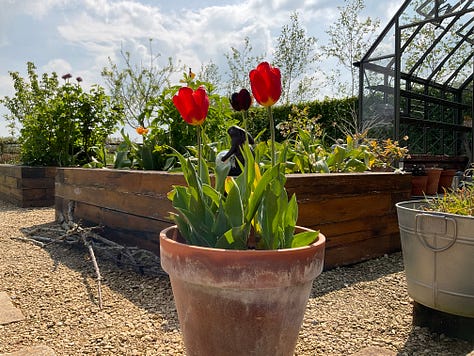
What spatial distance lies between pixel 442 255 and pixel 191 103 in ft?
3.30

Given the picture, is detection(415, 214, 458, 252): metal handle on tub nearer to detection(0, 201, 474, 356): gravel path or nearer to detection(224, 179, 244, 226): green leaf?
detection(0, 201, 474, 356): gravel path

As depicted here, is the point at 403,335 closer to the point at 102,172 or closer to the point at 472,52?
the point at 102,172

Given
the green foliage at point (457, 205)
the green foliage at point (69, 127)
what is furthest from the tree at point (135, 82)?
the green foliage at point (457, 205)

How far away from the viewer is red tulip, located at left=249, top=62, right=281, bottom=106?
0.95 metres

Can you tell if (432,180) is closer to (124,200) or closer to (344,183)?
(344,183)

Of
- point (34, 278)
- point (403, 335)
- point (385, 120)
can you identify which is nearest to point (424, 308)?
point (403, 335)

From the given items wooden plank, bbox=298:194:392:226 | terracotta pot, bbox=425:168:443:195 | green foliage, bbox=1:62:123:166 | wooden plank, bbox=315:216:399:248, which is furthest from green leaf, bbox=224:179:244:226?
green foliage, bbox=1:62:123:166

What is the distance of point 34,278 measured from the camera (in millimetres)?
2086

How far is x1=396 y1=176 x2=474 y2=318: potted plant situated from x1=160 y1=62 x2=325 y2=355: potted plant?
55 centimetres

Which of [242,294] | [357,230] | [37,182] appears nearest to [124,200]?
[357,230]

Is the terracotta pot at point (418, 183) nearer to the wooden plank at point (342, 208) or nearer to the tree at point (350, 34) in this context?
the wooden plank at point (342, 208)

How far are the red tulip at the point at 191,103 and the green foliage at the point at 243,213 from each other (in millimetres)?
129

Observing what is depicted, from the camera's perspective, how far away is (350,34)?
12.0m

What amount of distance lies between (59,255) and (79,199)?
607mm
